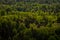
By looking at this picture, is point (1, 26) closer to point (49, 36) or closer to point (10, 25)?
point (10, 25)

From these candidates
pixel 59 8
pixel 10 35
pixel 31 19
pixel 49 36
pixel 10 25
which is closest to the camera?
pixel 49 36

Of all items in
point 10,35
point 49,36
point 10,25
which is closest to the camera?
point 49,36

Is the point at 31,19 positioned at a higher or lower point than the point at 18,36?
lower

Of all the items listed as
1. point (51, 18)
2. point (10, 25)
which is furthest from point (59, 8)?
point (10, 25)

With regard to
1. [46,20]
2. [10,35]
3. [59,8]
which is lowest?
[59,8]

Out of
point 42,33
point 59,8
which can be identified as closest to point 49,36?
point 42,33

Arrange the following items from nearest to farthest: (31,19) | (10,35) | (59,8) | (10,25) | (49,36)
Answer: (49,36) < (10,35) < (10,25) < (31,19) < (59,8)

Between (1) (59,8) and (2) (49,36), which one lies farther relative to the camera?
(1) (59,8)

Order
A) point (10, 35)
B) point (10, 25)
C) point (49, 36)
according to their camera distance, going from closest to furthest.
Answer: point (49, 36), point (10, 35), point (10, 25)

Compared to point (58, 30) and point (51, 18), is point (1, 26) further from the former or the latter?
point (51, 18)
